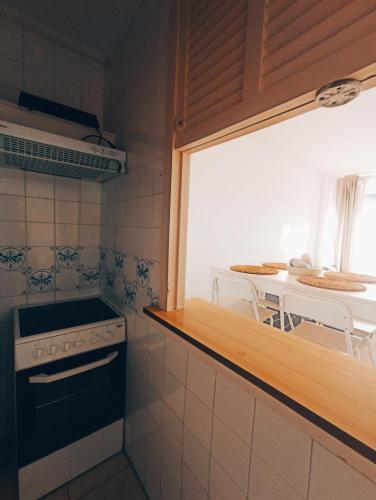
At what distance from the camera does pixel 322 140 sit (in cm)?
262

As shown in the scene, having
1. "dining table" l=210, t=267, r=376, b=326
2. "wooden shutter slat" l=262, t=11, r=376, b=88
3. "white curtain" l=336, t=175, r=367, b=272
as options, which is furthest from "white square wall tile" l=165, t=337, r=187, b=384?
"white curtain" l=336, t=175, r=367, b=272

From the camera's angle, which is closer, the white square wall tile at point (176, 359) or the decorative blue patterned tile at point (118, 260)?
the white square wall tile at point (176, 359)

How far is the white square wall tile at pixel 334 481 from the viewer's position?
41 centimetres

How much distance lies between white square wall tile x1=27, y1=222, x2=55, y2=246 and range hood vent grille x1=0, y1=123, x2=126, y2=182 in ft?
1.00

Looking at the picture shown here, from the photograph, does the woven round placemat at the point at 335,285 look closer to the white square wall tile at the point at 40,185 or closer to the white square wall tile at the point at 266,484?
the white square wall tile at the point at 266,484

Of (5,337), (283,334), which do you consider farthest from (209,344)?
(5,337)

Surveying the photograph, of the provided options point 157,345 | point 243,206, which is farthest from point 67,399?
point 243,206

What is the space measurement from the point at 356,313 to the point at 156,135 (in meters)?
1.66

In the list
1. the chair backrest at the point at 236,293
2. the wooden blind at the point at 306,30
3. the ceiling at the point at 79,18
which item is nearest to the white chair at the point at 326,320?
the chair backrest at the point at 236,293

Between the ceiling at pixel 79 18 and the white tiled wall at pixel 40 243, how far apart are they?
79 cm

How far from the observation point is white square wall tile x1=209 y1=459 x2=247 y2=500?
0.66 m

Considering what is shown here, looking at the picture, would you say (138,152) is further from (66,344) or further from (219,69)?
(66,344)

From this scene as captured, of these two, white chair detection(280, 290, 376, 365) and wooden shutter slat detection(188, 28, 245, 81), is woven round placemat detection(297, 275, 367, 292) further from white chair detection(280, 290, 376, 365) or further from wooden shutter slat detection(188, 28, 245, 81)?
wooden shutter slat detection(188, 28, 245, 81)

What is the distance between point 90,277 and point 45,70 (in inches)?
49.4
